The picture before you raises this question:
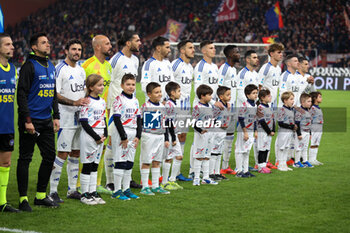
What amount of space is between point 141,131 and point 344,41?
2850 cm

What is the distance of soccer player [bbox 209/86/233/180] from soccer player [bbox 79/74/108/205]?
8.10 feet

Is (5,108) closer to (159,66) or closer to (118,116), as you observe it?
(118,116)

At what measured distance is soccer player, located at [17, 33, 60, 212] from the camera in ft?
20.9

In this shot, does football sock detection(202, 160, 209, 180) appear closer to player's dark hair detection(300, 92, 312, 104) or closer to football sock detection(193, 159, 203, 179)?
football sock detection(193, 159, 203, 179)

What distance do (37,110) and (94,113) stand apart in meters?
0.80

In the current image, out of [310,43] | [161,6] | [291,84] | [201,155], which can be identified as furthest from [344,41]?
[201,155]

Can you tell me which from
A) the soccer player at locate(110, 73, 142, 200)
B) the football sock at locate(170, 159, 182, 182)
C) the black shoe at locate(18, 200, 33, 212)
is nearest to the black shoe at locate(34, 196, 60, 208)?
the black shoe at locate(18, 200, 33, 212)

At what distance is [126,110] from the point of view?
7.21m

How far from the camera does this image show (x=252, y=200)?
24.0 feet

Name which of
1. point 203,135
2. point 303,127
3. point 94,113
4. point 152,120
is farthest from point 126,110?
point 303,127

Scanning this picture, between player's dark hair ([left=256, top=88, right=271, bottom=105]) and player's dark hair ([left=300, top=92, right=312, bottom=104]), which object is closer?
player's dark hair ([left=256, top=88, right=271, bottom=105])

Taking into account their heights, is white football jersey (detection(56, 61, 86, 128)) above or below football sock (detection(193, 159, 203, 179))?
above

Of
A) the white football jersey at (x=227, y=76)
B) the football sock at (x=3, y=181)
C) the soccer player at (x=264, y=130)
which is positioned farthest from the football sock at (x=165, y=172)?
the football sock at (x=3, y=181)

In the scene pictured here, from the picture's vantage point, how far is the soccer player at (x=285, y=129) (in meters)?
10.1
